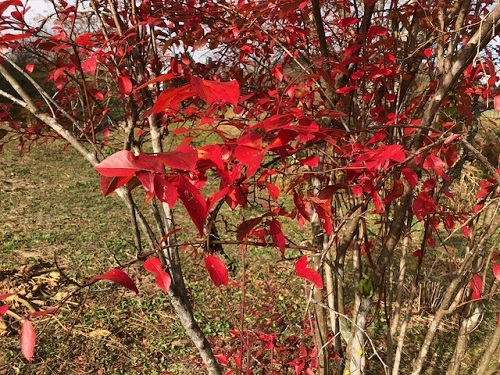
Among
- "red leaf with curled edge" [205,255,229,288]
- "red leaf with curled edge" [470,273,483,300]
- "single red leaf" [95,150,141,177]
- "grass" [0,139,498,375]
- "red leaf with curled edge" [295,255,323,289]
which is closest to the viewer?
"single red leaf" [95,150,141,177]

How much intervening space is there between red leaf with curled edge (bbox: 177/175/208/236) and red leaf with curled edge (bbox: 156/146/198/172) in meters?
0.12

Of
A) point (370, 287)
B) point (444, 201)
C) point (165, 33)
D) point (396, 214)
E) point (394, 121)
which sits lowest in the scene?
point (444, 201)

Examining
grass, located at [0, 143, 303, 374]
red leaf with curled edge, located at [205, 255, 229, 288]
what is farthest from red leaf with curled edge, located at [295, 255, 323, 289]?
grass, located at [0, 143, 303, 374]

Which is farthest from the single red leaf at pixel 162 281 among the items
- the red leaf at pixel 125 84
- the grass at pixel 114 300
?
the grass at pixel 114 300

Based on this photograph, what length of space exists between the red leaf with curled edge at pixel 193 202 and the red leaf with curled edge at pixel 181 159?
0.40ft

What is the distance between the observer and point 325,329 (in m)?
1.83

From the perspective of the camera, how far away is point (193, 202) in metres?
0.74

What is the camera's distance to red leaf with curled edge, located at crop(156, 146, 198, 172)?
0.57 m

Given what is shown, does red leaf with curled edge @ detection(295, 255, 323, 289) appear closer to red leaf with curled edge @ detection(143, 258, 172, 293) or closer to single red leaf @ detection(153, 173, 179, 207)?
red leaf with curled edge @ detection(143, 258, 172, 293)

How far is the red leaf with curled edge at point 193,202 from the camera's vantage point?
2.38ft

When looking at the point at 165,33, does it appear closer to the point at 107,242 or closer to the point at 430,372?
the point at 430,372

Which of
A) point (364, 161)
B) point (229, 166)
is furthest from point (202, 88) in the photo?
point (364, 161)

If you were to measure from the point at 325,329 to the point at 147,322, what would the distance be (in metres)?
2.06

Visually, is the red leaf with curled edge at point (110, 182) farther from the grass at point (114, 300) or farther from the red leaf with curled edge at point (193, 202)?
the grass at point (114, 300)
